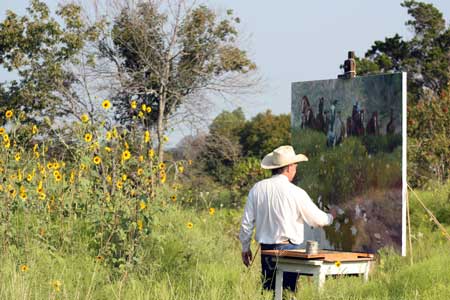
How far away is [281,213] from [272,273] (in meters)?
0.47

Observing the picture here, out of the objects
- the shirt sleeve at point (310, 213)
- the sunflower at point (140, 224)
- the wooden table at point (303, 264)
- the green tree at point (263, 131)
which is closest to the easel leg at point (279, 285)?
the wooden table at point (303, 264)

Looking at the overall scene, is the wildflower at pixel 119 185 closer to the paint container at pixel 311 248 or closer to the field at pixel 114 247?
the field at pixel 114 247

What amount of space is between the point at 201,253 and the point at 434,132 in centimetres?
949

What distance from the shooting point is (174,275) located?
25.1 feet

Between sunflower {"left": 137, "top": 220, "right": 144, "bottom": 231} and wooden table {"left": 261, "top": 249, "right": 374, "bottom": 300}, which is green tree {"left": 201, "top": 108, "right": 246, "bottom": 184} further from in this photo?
wooden table {"left": 261, "top": 249, "right": 374, "bottom": 300}

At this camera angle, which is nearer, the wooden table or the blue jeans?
the wooden table

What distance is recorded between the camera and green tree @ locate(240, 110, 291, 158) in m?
35.4

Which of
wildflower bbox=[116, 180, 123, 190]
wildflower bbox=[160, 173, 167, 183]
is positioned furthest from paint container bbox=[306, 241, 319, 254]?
wildflower bbox=[116, 180, 123, 190]

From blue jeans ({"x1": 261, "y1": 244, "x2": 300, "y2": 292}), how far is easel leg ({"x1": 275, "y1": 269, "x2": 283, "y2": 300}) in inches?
1.6

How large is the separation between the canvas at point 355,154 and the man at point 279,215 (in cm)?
208

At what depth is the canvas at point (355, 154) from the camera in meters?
8.59

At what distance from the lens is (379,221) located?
28.9 ft

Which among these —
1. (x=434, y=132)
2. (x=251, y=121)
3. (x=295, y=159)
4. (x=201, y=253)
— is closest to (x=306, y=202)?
(x=295, y=159)

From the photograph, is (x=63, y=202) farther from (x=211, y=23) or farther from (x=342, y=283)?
(x=211, y=23)
